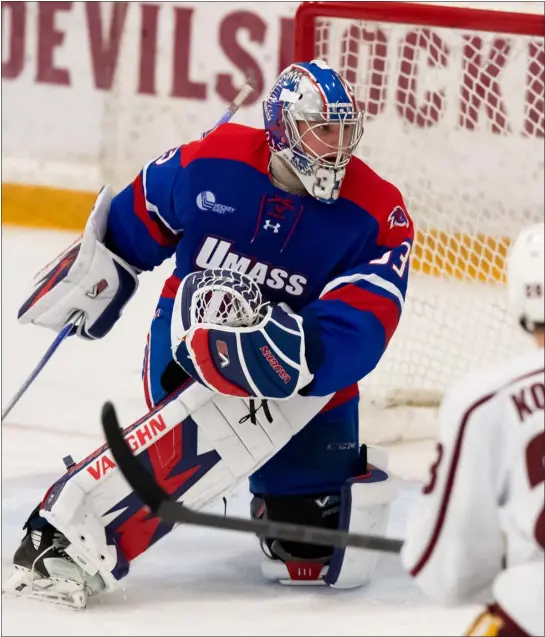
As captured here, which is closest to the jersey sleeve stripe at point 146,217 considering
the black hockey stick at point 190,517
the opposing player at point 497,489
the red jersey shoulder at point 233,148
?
the red jersey shoulder at point 233,148

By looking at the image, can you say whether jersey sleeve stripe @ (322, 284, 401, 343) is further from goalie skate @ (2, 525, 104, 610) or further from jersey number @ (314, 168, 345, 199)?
goalie skate @ (2, 525, 104, 610)

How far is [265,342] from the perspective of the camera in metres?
2.37

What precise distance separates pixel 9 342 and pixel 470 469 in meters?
2.63

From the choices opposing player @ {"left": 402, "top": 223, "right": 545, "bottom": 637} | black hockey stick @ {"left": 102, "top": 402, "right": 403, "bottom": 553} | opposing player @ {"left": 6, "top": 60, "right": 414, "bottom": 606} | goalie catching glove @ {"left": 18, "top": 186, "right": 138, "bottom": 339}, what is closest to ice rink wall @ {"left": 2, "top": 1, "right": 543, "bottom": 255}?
goalie catching glove @ {"left": 18, "top": 186, "right": 138, "bottom": 339}

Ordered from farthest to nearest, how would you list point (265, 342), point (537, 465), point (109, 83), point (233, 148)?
1. point (109, 83)
2. point (233, 148)
3. point (265, 342)
4. point (537, 465)

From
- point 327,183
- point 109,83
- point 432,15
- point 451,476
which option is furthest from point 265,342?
point 109,83

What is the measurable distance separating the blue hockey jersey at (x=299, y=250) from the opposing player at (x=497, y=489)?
2.53ft

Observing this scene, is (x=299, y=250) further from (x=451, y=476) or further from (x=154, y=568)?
(x=451, y=476)

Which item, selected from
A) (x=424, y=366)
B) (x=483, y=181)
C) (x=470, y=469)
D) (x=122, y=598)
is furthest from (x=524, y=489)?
(x=483, y=181)

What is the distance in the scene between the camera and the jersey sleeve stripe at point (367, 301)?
2.42m

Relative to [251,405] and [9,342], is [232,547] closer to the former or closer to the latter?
[251,405]

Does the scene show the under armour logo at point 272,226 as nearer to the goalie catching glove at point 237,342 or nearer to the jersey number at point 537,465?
the goalie catching glove at point 237,342

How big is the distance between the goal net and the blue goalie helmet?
0.72 meters

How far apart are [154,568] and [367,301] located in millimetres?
670
